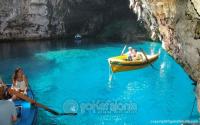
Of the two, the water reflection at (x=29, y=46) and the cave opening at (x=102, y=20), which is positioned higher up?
the cave opening at (x=102, y=20)

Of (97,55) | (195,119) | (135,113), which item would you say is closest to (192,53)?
(195,119)

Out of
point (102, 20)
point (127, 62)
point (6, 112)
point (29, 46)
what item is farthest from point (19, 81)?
point (102, 20)

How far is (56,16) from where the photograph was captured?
4112cm

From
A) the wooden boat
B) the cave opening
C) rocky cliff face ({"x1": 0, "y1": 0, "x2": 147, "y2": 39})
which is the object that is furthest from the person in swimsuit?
the cave opening

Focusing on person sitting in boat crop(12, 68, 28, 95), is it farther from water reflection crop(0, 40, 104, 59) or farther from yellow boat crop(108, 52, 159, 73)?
water reflection crop(0, 40, 104, 59)

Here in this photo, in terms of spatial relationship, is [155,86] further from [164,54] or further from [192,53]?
[164,54]

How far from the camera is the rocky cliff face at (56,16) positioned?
38.7m

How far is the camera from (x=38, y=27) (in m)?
39.9

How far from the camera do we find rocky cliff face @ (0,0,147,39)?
38688mm

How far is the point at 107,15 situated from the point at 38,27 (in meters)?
8.65

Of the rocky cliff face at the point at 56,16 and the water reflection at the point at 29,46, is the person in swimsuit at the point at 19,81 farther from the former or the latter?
the rocky cliff face at the point at 56,16

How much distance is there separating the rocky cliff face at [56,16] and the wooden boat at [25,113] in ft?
89.2

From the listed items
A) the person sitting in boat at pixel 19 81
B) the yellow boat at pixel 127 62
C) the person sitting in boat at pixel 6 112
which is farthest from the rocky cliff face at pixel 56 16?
the person sitting in boat at pixel 6 112

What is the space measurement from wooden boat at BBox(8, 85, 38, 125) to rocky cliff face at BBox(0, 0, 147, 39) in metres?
27.2
